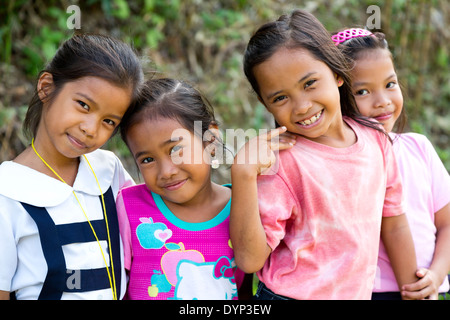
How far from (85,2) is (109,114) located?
3168mm

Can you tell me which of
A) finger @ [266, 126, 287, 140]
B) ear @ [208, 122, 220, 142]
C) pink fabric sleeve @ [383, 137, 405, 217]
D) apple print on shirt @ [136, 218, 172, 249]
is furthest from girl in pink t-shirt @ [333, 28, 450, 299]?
apple print on shirt @ [136, 218, 172, 249]

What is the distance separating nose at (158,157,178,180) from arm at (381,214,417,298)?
0.88 meters

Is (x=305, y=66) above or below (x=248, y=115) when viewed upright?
above

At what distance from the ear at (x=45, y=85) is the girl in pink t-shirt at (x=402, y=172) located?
46.3 inches

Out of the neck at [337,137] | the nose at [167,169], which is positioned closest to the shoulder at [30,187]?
the nose at [167,169]

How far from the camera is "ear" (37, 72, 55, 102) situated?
1.80 m

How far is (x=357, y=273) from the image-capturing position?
5.81 ft

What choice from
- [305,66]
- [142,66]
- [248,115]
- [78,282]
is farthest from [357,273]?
[248,115]

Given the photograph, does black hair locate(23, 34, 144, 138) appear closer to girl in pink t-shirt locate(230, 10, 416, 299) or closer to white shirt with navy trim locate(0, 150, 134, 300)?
white shirt with navy trim locate(0, 150, 134, 300)

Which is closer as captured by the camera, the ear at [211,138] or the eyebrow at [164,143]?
the eyebrow at [164,143]

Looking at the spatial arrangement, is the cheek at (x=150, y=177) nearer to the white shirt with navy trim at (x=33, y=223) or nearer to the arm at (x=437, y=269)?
the white shirt with navy trim at (x=33, y=223)

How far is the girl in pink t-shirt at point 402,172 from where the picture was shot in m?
2.04

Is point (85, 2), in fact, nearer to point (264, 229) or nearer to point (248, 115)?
point (248, 115)
